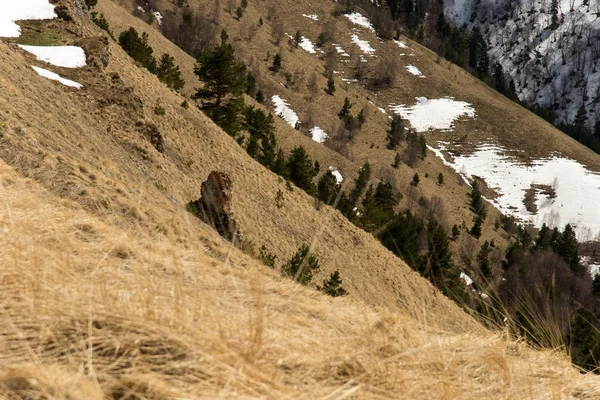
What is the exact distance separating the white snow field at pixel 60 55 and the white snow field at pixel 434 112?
9611 cm

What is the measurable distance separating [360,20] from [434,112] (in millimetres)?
39939

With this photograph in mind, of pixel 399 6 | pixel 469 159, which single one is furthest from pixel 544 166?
pixel 399 6

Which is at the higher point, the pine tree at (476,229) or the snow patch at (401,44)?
the snow patch at (401,44)

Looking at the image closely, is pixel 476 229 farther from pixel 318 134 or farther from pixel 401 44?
pixel 401 44

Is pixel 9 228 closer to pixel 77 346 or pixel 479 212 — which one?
pixel 77 346

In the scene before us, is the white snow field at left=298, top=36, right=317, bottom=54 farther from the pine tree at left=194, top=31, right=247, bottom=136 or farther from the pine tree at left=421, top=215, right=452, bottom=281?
the pine tree at left=194, top=31, right=247, bottom=136

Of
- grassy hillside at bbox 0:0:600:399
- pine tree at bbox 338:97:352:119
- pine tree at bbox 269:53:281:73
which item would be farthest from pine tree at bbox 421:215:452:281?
pine tree at bbox 269:53:281:73

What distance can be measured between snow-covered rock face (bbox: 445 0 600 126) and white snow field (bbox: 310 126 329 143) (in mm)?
116972

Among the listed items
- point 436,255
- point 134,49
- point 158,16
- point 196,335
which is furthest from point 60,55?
point 158,16

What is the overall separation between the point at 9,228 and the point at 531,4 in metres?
219

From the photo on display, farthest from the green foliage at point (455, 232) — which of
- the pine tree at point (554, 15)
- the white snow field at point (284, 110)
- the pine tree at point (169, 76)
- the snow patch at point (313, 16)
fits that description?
the pine tree at point (554, 15)

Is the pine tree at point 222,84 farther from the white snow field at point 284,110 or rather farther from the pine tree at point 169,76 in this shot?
the white snow field at point 284,110

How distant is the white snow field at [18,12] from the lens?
1958 cm

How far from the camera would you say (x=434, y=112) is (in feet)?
372
